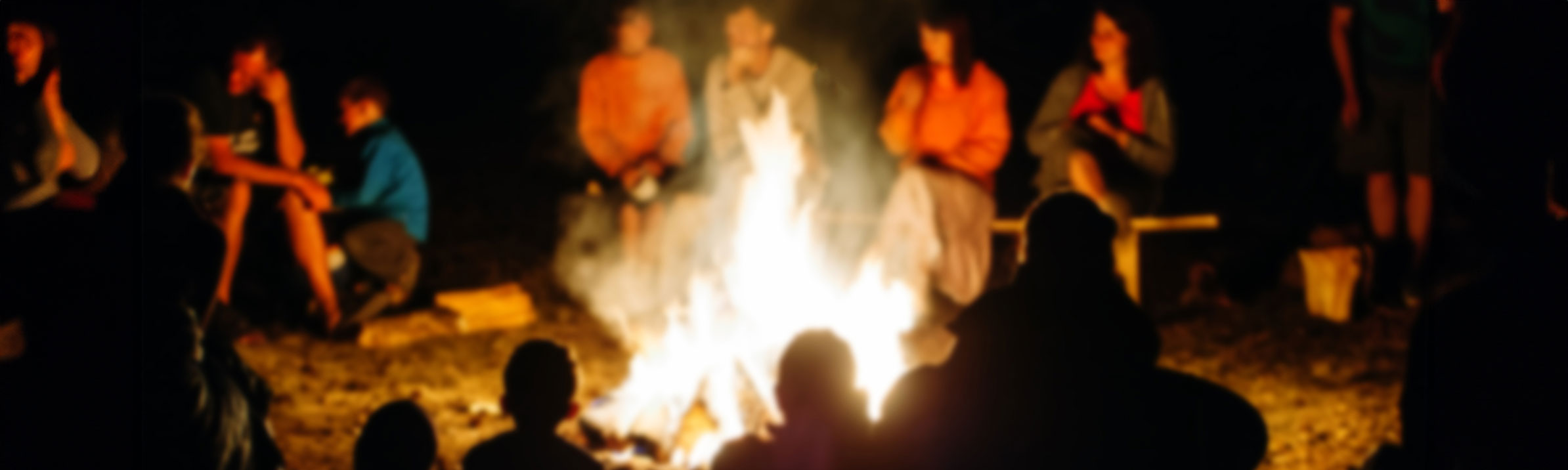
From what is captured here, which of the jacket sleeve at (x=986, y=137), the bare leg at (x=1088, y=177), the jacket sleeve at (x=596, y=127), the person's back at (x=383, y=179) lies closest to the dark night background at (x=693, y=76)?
the jacket sleeve at (x=596, y=127)

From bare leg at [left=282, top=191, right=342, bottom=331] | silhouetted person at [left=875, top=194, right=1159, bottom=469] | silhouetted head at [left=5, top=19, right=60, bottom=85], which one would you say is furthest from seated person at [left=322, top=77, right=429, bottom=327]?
silhouetted person at [left=875, top=194, right=1159, bottom=469]

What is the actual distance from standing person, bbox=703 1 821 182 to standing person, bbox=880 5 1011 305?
2.18 feet

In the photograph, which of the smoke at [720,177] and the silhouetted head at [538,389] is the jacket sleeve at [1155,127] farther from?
the silhouetted head at [538,389]

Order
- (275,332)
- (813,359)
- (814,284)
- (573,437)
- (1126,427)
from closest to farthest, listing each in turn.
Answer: (1126,427) → (813,359) → (573,437) → (814,284) → (275,332)

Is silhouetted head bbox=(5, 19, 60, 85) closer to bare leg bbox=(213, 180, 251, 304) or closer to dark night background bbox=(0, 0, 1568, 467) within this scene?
dark night background bbox=(0, 0, 1568, 467)

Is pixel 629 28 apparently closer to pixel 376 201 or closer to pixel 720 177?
pixel 720 177

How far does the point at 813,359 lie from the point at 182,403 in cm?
216

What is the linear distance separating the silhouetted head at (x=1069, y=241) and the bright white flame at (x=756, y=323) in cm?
223

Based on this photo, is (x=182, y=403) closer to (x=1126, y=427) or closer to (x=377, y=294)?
(x=1126, y=427)

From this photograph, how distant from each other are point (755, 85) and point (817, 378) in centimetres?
479

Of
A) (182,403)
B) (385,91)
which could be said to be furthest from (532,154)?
(182,403)

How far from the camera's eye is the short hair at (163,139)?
446 cm

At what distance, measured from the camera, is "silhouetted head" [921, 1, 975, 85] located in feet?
26.3

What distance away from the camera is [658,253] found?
8.77 metres
